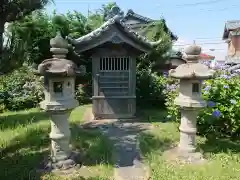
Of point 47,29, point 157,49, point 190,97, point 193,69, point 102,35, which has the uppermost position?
point 47,29

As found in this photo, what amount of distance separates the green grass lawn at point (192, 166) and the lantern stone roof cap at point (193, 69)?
1566 mm

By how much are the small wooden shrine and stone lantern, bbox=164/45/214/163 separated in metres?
3.03

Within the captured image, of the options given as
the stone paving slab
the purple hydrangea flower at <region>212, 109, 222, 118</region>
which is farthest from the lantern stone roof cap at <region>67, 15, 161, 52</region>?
the purple hydrangea flower at <region>212, 109, 222, 118</region>

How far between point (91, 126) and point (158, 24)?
760cm

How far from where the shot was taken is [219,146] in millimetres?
5301

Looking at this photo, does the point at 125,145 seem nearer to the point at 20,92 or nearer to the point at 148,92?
the point at 148,92

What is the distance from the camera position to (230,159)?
466cm

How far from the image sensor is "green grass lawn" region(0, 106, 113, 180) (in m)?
4.15

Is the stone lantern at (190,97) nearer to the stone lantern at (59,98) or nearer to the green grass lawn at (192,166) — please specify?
the green grass lawn at (192,166)

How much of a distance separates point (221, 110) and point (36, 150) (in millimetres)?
4007

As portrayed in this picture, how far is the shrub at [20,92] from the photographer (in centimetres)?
1044

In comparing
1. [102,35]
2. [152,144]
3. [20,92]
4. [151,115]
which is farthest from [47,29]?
[152,144]

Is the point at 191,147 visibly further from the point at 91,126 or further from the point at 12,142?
the point at 12,142

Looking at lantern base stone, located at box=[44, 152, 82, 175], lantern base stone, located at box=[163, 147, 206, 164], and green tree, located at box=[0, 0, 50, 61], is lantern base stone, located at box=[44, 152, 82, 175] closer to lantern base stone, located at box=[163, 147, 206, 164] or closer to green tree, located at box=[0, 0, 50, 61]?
lantern base stone, located at box=[163, 147, 206, 164]
